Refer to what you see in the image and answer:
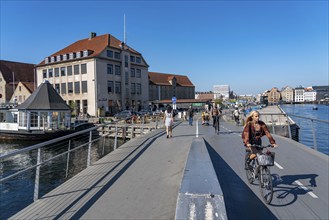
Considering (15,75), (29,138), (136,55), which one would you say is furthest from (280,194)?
(15,75)

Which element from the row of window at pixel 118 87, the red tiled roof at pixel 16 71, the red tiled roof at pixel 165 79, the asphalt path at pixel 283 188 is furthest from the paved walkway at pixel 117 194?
the red tiled roof at pixel 165 79

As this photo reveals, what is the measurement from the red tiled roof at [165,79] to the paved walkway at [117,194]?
302 feet

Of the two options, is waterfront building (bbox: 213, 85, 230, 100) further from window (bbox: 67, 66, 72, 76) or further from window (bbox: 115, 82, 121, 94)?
window (bbox: 67, 66, 72, 76)

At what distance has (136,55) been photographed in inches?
2891

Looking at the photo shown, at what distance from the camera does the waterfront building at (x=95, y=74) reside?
61.3 metres

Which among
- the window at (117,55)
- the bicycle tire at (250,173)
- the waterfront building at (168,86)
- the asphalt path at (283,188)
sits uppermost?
the window at (117,55)

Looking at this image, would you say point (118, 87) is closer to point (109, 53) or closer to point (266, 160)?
A: point (109, 53)

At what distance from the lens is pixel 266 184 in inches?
220

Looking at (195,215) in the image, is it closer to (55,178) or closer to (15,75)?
(55,178)

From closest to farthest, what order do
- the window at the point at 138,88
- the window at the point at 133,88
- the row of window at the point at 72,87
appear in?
the row of window at the point at 72,87 → the window at the point at 133,88 → the window at the point at 138,88

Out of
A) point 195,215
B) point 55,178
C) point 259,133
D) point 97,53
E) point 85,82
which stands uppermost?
point 97,53

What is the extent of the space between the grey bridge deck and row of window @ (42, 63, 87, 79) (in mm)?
56556

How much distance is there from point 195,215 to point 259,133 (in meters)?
3.05

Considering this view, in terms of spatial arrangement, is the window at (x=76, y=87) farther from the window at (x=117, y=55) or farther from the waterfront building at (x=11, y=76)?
the waterfront building at (x=11, y=76)
